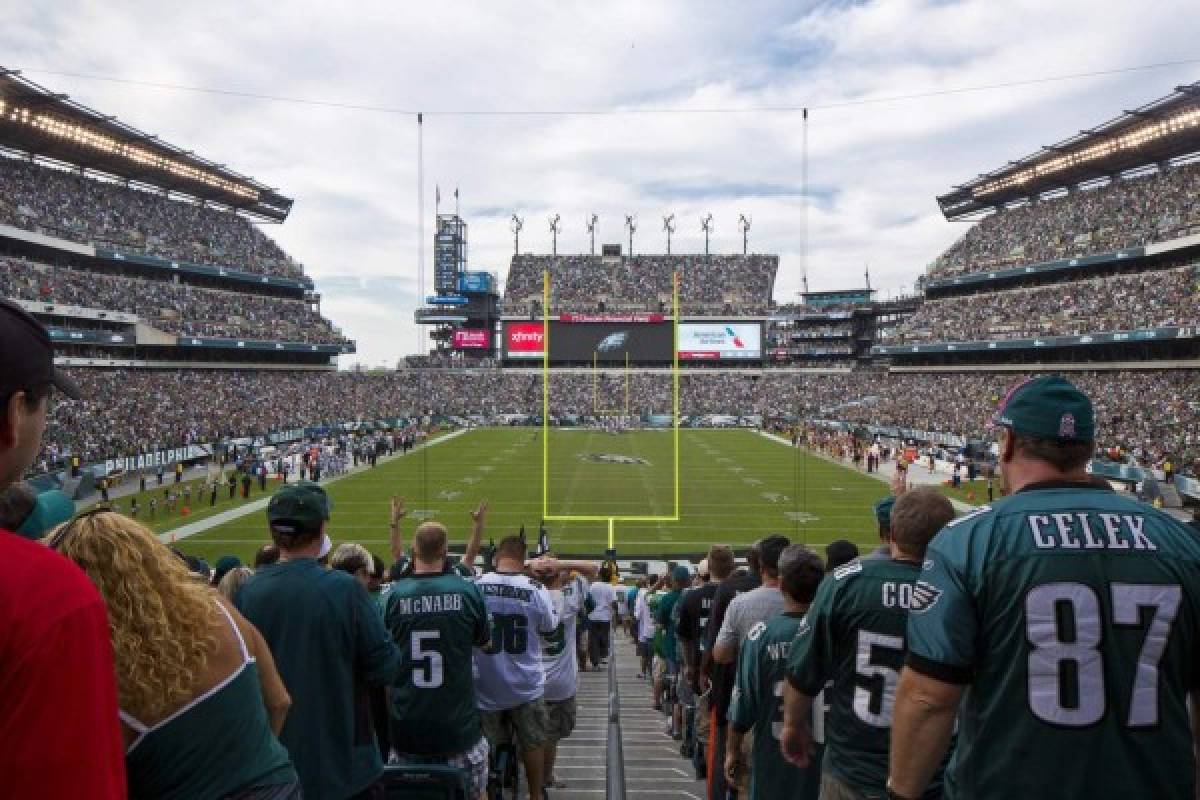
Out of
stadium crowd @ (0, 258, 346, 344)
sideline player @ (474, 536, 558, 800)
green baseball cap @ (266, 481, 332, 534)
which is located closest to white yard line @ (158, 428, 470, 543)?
sideline player @ (474, 536, 558, 800)

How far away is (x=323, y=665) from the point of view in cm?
275

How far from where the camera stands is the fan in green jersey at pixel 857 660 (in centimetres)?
261

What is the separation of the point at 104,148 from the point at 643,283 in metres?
48.5

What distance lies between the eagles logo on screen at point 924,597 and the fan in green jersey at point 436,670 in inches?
82.8

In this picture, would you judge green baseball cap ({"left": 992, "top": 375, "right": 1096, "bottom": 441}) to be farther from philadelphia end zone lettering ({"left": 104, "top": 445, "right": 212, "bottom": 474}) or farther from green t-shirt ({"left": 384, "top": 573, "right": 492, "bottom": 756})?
philadelphia end zone lettering ({"left": 104, "top": 445, "right": 212, "bottom": 474})

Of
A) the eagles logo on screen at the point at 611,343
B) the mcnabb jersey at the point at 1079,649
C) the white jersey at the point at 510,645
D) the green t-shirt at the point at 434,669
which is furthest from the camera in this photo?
the eagles logo on screen at the point at 611,343

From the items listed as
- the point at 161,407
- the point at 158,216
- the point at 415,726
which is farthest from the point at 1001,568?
the point at 158,216

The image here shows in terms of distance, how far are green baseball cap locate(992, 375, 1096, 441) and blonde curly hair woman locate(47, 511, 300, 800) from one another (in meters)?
2.05

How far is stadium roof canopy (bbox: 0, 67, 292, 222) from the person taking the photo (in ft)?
112

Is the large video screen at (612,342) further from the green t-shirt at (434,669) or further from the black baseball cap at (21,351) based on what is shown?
the black baseball cap at (21,351)

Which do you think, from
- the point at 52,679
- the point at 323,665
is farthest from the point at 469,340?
the point at 52,679

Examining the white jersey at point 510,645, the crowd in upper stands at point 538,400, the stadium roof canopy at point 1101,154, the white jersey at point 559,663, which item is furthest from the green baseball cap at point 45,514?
the stadium roof canopy at point 1101,154

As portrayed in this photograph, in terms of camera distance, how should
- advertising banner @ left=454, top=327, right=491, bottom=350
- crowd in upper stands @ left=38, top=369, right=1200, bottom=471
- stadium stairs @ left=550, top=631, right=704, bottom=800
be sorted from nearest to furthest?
1. stadium stairs @ left=550, top=631, right=704, bottom=800
2. crowd in upper stands @ left=38, top=369, right=1200, bottom=471
3. advertising banner @ left=454, top=327, right=491, bottom=350

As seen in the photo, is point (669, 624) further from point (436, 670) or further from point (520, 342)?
point (520, 342)
